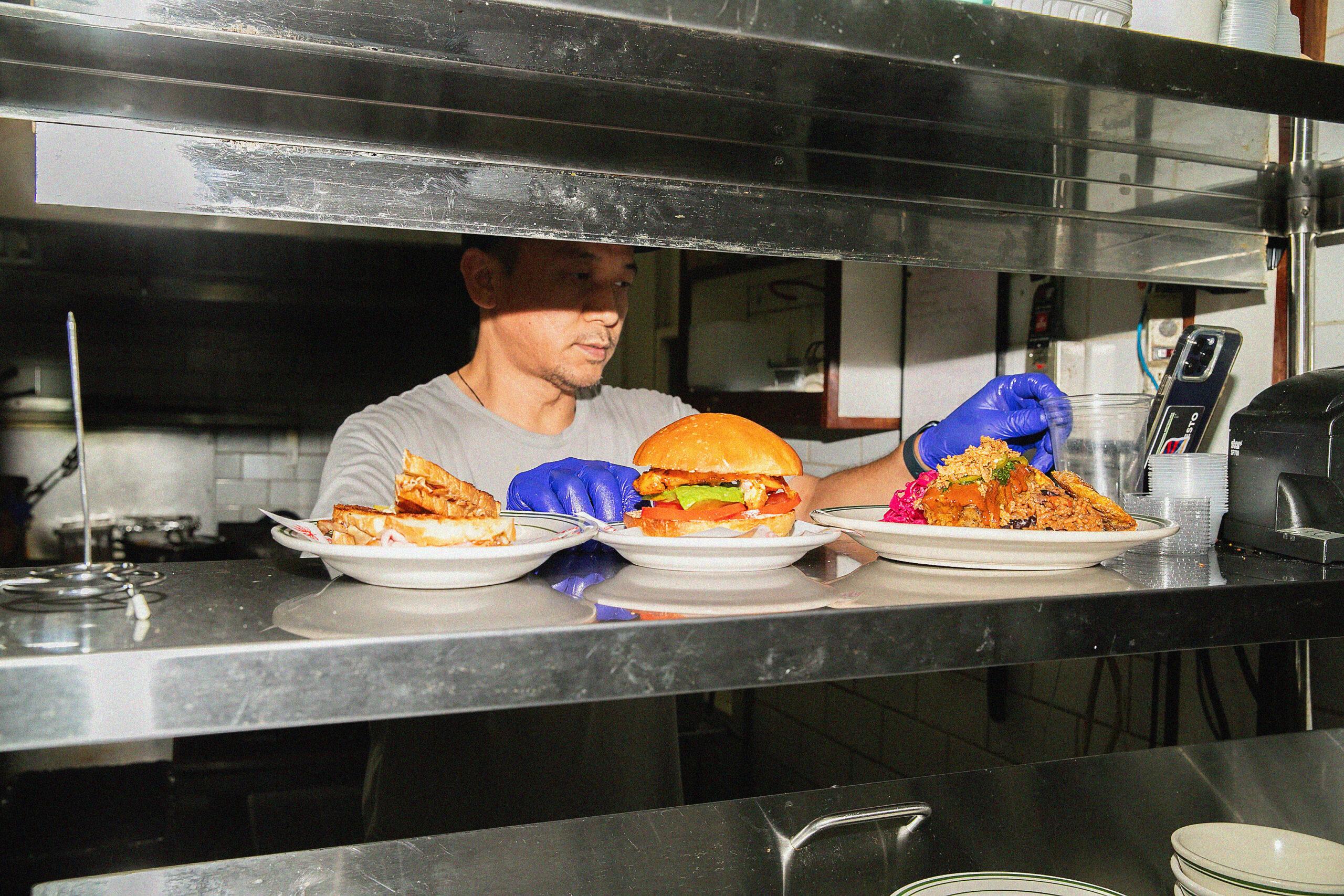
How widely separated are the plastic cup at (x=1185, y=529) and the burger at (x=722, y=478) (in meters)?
0.48

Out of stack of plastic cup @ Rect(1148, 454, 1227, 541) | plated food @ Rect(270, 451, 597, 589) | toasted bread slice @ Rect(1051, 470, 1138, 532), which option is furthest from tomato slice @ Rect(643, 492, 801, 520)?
stack of plastic cup @ Rect(1148, 454, 1227, 541)

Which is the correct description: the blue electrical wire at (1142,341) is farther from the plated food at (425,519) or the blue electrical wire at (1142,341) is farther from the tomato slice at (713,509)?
the plated food at (425,519)

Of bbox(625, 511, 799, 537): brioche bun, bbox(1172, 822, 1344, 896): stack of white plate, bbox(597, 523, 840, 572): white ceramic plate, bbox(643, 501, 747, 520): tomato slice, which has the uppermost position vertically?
bbox(643, 501, 747, 520): tomato slice

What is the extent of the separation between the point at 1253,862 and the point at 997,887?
12.7 inches

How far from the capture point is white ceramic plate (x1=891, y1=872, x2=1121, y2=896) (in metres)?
0.91

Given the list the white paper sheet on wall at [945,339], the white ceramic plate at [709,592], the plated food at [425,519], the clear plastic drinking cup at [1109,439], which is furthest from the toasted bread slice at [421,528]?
the white paper sheet on wall at [945,339]

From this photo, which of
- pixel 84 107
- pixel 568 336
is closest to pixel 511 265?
pixel 568 336

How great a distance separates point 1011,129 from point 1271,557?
2.06 ft

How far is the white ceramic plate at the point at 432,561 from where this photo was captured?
80 centimetres

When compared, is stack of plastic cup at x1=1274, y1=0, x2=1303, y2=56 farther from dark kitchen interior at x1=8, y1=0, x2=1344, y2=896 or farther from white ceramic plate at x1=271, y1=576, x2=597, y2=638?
white ceramic plate at x1=271, y1=576, x2=597, y2=638

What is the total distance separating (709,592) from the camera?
0.86 meters

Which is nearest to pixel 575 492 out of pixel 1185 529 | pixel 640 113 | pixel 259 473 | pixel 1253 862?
pixel 640 113

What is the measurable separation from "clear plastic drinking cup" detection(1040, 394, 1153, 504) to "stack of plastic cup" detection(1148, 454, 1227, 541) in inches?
2.6

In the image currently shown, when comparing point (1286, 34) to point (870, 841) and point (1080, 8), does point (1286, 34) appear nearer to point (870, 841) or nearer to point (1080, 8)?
point (1080, 8)
